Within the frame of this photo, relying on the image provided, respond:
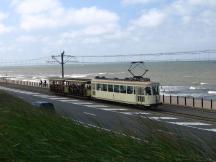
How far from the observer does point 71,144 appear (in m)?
4.96

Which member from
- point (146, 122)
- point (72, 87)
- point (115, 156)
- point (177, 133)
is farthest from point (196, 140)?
point (72, 87)

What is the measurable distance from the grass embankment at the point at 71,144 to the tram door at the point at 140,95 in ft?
93.5

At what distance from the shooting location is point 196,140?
468cm

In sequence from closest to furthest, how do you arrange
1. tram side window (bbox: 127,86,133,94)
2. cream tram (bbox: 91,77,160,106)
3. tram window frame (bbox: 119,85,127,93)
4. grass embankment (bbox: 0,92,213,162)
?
1. grass embankment (bbox: 0,92,213,162)
2. cream tram (bbox: 91,77,160,106)
3. tram side window (bbox: 127,86,133,94)
4. tram window frame (bbox: 119,85,127,93)

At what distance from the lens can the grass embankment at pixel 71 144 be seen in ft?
14.3

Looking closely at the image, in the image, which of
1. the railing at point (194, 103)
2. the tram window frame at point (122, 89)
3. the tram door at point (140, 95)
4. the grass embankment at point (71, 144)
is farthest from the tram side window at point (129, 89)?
the grass embankment at point (71, 144)

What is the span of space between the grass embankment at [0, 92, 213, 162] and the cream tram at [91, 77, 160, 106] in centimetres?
2841

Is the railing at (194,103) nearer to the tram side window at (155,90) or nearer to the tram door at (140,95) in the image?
the tram side window at (155,90)

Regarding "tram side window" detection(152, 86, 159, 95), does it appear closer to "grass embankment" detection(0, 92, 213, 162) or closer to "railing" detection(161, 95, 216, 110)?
"railing" detection(161, 95, 216, 110)

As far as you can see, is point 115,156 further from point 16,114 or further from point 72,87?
point 72,87

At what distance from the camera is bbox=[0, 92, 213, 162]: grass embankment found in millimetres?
4363

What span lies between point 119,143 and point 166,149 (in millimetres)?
532

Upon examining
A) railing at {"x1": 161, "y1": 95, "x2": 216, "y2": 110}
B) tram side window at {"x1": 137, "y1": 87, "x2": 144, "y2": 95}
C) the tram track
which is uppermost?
tram side window at {"x1": 137, "y1": 87, "x2": 144, "y2": 95}

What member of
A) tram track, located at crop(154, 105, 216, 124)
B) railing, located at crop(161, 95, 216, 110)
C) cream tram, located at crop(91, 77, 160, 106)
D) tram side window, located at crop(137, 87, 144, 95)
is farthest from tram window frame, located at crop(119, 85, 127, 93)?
tram track, located at crop(154, 105, 216, 124)
